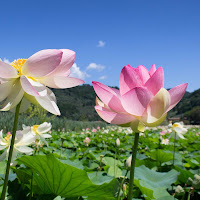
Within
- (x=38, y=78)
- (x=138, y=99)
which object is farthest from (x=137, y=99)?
(x=38, y=78)

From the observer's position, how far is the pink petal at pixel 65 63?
526 mm

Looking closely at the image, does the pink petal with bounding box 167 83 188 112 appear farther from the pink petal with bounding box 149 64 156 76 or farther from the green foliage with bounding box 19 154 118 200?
the green foliage with bounding box 19 154 118 200

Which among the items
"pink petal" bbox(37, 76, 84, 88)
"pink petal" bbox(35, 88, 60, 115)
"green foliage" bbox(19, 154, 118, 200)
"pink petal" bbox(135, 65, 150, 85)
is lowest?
"green foliage" bbox(19, 154, 118, 200)

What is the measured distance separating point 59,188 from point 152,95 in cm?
53

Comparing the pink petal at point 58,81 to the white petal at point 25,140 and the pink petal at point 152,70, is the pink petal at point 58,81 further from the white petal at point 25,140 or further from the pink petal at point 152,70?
the white petal at point 25,140

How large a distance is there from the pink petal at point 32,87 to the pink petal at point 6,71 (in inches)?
1.4

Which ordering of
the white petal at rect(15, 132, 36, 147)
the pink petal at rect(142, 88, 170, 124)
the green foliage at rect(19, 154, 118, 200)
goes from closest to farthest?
the pink petal at rect(142, 88, 170, 124) → the green foliage at rect(19, 154, 118, 200) → the white petal at rect(15, 132, 36, 147)

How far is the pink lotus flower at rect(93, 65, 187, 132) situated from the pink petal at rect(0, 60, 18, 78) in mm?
178

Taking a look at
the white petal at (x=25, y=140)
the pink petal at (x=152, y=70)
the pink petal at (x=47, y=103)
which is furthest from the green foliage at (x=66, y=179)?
the pink petal at (x=152, y=70)

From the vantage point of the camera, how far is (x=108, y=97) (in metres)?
0.46

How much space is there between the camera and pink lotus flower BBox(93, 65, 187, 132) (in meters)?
0.43

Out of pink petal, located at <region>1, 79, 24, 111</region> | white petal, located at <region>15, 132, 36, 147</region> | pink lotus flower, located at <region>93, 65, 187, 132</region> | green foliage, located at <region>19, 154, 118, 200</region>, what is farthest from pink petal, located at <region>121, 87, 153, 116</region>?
white petal, located at <region>15, 132, 36, 147</region>

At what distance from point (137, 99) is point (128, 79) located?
5 cm

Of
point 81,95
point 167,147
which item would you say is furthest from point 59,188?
point 81,95
